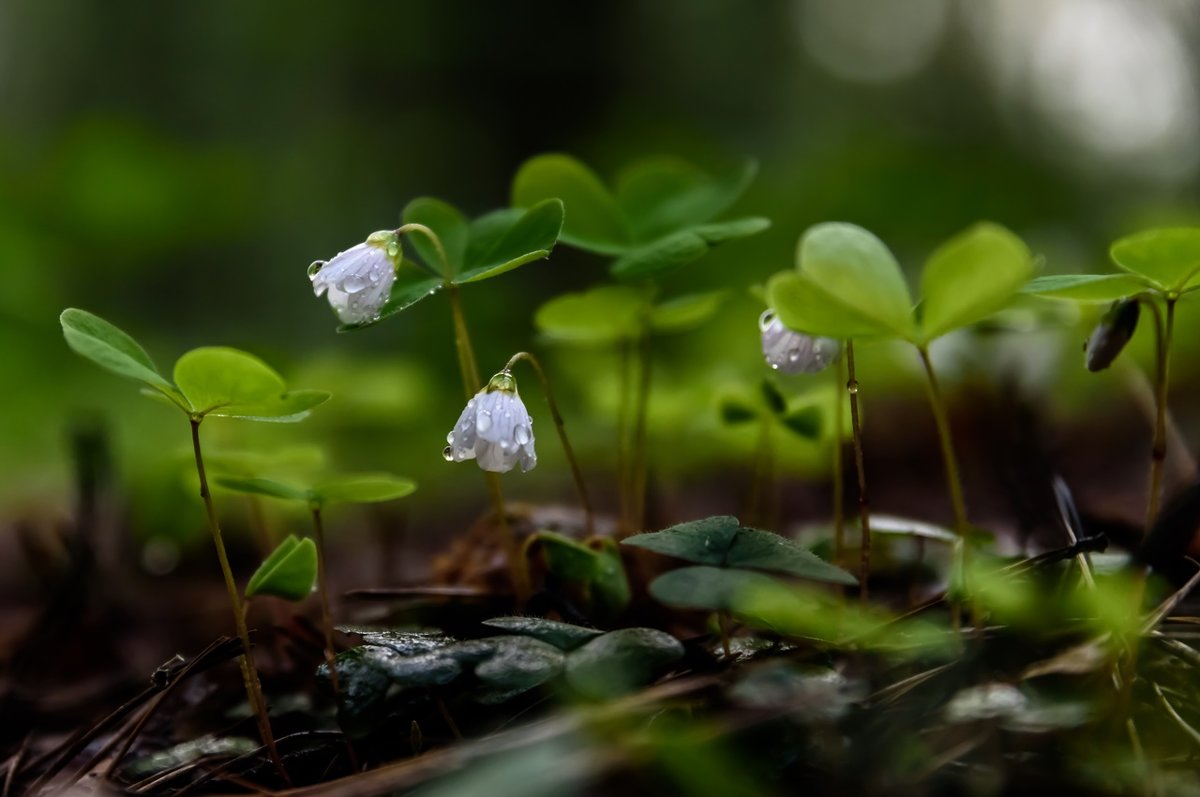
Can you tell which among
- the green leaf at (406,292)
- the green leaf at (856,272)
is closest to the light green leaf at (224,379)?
the green leaf at (406,292)

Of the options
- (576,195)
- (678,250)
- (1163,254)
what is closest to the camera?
(1163,254)

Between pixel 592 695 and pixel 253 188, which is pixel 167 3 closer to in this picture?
pixel 253 188

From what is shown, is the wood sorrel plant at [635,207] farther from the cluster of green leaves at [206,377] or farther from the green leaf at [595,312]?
the cluster of green leaves at [206,377]

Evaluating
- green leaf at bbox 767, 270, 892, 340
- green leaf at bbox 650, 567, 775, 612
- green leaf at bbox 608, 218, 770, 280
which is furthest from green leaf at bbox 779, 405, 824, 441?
green leaf at bbox 650, 567, 775, 612

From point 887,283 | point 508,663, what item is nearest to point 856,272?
point 887,283

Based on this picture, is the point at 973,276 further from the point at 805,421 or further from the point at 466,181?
the point at 466,181

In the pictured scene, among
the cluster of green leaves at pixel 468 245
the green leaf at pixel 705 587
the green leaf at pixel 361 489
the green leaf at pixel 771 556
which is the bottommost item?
the green leaf at pixel 771 556
